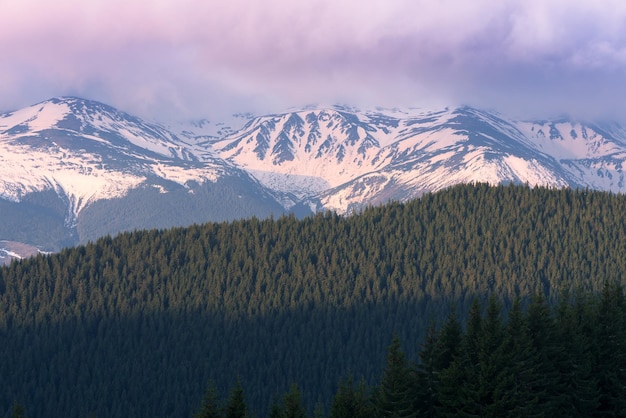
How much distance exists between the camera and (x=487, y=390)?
7231cm

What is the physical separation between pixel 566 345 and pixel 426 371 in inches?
438

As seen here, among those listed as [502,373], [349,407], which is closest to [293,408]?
[349,407]

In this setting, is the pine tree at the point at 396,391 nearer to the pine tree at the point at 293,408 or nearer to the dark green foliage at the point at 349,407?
the dark green foliage at the point at 349,407

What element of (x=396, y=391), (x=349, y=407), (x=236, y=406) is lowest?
(x=236, y=406)

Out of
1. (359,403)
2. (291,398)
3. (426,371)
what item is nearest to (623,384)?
(426,371)

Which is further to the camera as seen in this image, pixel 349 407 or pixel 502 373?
pixel 349 407

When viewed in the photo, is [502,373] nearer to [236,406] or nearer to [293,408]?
[293,408]

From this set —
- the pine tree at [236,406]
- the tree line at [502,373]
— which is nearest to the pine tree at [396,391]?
the tree line at [502,373]

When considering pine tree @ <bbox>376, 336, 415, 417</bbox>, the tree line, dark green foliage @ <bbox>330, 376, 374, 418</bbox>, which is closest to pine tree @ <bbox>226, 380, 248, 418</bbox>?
the tree line

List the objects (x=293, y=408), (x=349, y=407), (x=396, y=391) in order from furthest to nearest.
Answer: (x=349, y=407) → (x=396, y=391) → (x=293, y=408)

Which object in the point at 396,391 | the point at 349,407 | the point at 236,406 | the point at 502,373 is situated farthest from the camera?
the point at 349,407

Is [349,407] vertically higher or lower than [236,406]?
higher

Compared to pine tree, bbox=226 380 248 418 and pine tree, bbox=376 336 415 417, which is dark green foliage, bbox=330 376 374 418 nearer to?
pine tree, bbox=376 336 415 417

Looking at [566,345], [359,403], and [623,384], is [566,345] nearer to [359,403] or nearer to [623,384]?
[623,384]
